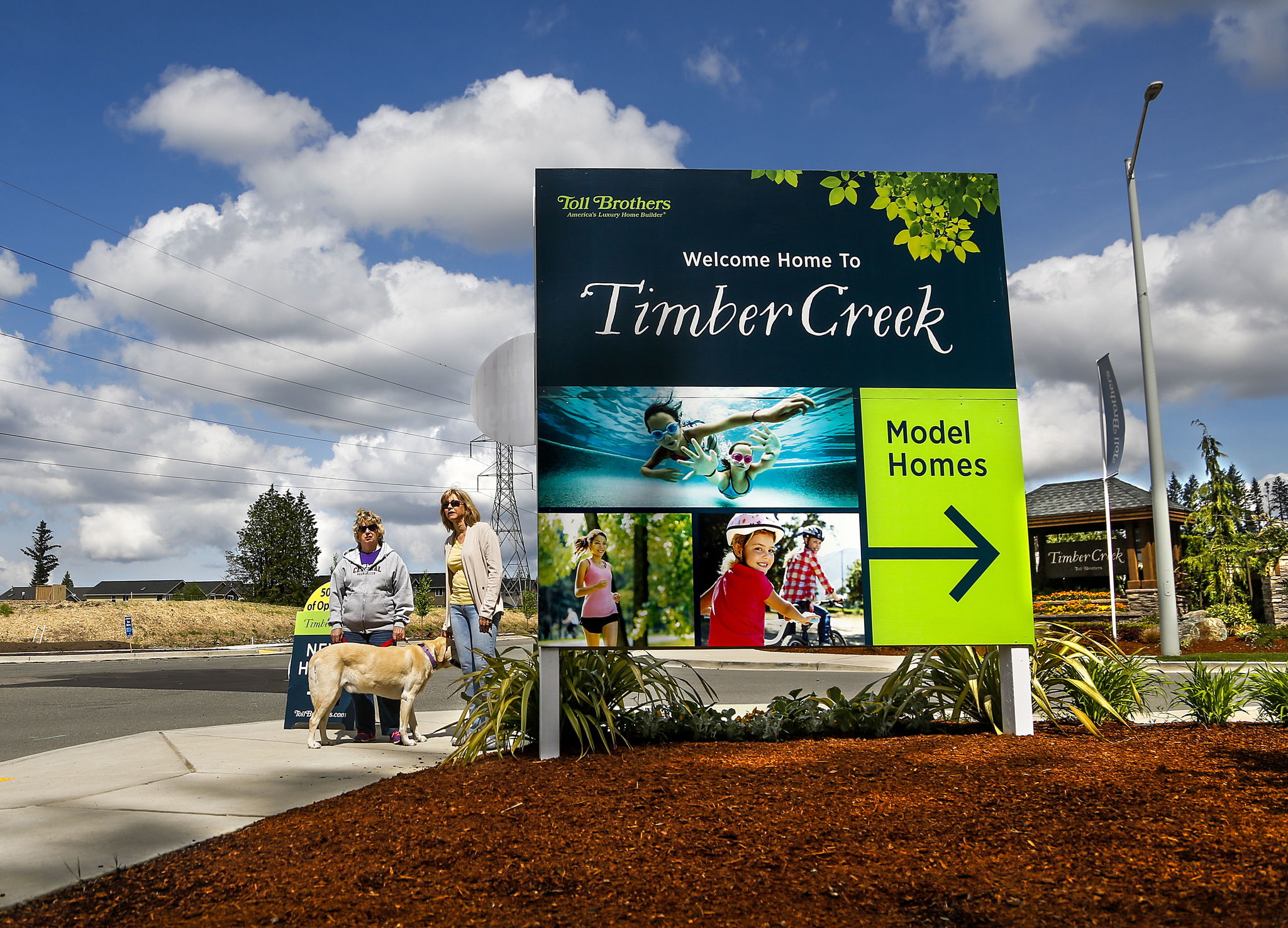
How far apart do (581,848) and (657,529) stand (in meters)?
2.40

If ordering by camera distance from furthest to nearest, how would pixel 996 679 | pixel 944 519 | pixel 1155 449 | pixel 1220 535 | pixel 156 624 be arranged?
pixel 156 624
pixel 1220 535
pixel 1155 449
pixel 996 679
pixel 944 519

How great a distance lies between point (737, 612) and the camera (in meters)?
5.60

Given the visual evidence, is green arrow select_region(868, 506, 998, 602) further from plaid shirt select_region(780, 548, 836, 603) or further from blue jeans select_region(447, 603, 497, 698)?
blue jeans select_region(447, 603, 497, 698)

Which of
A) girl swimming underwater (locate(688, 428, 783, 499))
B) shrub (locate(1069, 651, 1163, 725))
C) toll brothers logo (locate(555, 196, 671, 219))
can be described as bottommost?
shrub (locate(1069, 651, 1163, 725))

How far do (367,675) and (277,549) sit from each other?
7037cm

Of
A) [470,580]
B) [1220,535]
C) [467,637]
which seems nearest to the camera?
[470,580]

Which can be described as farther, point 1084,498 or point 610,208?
point 1084,498

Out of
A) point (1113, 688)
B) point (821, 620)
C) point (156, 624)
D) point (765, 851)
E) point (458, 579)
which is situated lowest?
point (156, 624)

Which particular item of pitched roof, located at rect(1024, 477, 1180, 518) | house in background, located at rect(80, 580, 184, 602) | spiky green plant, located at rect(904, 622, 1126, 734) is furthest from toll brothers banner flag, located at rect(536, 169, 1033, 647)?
house in background, located at rect(80, 580, 184, 602)

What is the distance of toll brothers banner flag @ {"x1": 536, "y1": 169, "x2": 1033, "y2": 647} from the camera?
5582 millimetres

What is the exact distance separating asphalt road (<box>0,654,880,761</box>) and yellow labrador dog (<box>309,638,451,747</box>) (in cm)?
34

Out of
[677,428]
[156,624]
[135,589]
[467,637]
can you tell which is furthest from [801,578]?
[135,589]

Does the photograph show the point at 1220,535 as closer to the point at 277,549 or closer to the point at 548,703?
the point at 548,703

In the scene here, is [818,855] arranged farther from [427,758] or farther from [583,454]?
[427,758]
